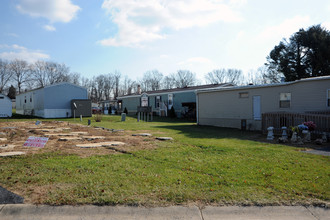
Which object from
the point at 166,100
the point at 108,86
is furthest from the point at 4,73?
the point at 166,100

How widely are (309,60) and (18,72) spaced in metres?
63.3

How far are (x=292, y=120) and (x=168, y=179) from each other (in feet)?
31.5

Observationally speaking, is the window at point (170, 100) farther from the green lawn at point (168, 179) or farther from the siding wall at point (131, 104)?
the green lawn at point (168, 179)

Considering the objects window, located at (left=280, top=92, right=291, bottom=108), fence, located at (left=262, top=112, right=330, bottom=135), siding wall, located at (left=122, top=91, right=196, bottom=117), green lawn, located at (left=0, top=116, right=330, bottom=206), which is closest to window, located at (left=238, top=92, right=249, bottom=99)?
window, located at (left=280, top=92, right=291, bottom=108)

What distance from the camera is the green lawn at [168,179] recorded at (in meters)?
3.70

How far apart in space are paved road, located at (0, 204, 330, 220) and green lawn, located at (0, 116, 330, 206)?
0.48 ft

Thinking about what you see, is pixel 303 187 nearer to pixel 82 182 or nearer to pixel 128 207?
pixel 128 207

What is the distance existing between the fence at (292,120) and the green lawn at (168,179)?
4.94 m

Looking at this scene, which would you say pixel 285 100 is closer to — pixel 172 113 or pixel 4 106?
pixel 172 113

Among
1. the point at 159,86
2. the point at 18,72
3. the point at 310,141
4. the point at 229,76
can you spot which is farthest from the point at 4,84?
the point at 310,141

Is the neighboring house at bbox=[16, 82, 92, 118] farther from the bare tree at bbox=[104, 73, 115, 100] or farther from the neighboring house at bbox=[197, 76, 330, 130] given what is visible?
the bare tree at bbox=[104, 73, 115, 100]

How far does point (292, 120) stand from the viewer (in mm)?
11945

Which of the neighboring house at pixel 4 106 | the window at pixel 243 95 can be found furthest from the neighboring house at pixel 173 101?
the neighboring house at pixel 4 106

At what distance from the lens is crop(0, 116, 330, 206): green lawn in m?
3.70
